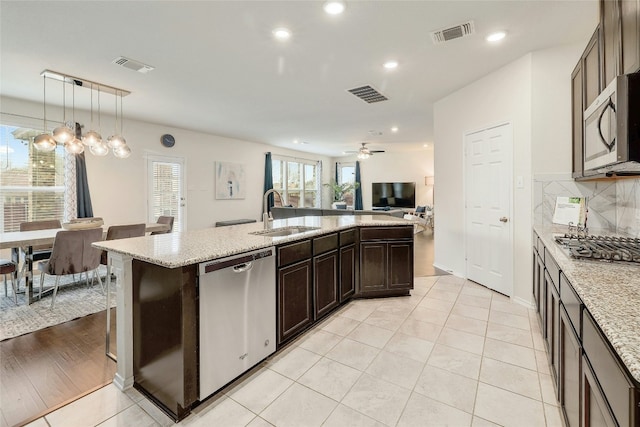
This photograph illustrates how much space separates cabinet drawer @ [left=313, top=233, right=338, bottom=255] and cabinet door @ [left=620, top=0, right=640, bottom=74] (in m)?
2.17

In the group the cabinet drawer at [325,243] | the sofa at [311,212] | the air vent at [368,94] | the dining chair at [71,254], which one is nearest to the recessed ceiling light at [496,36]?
the air vent at [368,94]

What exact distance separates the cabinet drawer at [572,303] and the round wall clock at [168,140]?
6638 millimetres

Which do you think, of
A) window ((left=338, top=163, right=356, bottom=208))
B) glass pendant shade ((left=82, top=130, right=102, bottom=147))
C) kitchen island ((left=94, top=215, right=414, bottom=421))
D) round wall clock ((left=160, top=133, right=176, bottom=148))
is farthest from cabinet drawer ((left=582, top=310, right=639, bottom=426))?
window ((left=338, top=163, right=356, bottom=208))

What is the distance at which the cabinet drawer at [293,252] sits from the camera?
2.24 m

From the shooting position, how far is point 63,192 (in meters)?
4.87

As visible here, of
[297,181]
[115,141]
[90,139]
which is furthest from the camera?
[297,181]

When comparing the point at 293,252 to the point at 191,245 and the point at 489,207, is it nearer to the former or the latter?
the point at 191,245

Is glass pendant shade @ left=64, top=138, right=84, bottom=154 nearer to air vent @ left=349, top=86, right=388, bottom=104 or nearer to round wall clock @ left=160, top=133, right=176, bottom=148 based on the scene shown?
round wall clock @ left=160, top=133, right=176, bottom=148

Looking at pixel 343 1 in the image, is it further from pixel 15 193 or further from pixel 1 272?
pixel 15 193

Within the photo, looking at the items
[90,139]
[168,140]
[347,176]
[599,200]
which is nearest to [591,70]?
[599,200]

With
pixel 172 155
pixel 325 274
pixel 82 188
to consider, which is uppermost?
pixel 172 155

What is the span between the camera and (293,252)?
7.74 feet

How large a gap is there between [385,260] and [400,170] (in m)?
7.36

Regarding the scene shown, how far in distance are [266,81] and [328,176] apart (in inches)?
299
